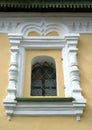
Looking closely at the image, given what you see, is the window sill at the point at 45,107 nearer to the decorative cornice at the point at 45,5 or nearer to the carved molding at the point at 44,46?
the carved molding at the point at 44,46

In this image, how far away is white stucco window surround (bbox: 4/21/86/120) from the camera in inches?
228

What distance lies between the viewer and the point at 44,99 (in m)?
5.85

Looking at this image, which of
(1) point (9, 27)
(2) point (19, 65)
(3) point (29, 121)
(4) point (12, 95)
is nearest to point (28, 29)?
(1) point (9, 27)

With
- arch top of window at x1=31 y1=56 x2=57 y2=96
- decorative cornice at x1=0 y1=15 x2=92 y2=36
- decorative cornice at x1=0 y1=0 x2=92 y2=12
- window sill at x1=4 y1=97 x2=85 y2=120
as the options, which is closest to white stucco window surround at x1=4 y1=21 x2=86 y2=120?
window sill at x1=4 y1=97 x2=85 y2=120

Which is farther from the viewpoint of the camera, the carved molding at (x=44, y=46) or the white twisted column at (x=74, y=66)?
the white twisted column at (x=74, y=66)

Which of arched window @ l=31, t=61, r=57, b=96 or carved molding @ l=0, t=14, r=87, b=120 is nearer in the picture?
carved molding @ l=0, t=14, r=87, b=120

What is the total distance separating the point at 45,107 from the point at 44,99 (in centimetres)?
14

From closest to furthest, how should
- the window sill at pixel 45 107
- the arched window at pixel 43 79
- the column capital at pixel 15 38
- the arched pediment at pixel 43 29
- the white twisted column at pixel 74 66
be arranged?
the window sill at pixel 45 107
the white twisted column at pixel 74 66
the arched window at pixel 43 79
the column capital at pixel 15 38
the arched pediment at pixel 43 29

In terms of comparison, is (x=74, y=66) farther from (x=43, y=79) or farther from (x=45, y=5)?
(x=45, y=5)

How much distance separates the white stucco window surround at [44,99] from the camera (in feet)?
19.0

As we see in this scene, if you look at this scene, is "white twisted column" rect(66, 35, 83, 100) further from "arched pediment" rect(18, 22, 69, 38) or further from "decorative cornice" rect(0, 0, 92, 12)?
"decorative cornice" rect(0, 0, 92, 12)

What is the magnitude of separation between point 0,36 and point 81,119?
2.47 metres

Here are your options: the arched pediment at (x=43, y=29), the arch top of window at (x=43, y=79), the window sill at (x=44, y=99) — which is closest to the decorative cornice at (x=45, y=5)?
the arched pediment at (x=43, y=29)

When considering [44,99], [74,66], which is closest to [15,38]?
[74,66]
